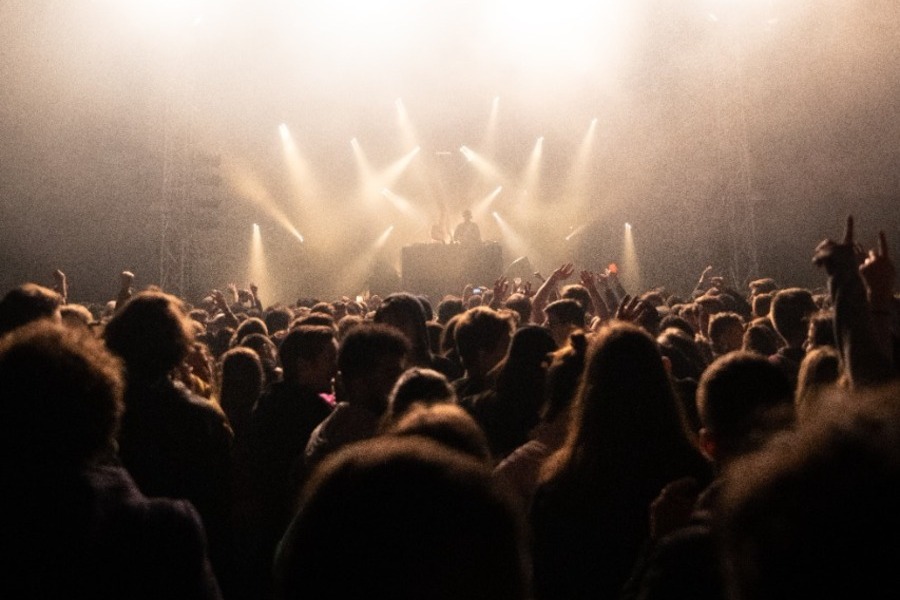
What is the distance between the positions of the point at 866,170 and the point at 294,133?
50.9 ft

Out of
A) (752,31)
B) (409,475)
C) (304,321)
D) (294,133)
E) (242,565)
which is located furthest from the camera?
(294,133)

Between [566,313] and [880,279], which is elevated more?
[880,279]

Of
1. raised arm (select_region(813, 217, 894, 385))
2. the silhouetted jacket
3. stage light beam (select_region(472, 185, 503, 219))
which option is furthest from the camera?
stage light beam (select_region(472, 185, 503, 219))

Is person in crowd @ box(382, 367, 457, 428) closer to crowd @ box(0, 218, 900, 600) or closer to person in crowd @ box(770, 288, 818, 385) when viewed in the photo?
crowd @ box(0, 218, 900, 600)

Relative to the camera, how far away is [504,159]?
28.3m

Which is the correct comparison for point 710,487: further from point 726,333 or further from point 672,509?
point 726,333

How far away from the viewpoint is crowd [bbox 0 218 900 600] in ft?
3.09

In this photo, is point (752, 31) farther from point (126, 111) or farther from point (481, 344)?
point (481, 344)

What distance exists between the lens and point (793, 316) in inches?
205

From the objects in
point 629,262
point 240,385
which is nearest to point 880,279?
point 240,385

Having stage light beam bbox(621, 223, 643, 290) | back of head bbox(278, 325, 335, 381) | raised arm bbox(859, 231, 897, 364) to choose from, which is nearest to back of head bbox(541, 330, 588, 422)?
raised arm bbox(859, 231, 897, 364)

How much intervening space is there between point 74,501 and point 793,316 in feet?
14.3

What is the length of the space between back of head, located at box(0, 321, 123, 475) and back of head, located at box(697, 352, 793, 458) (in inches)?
61.5

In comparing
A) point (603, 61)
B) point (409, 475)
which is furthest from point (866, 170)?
point (409, 475)
